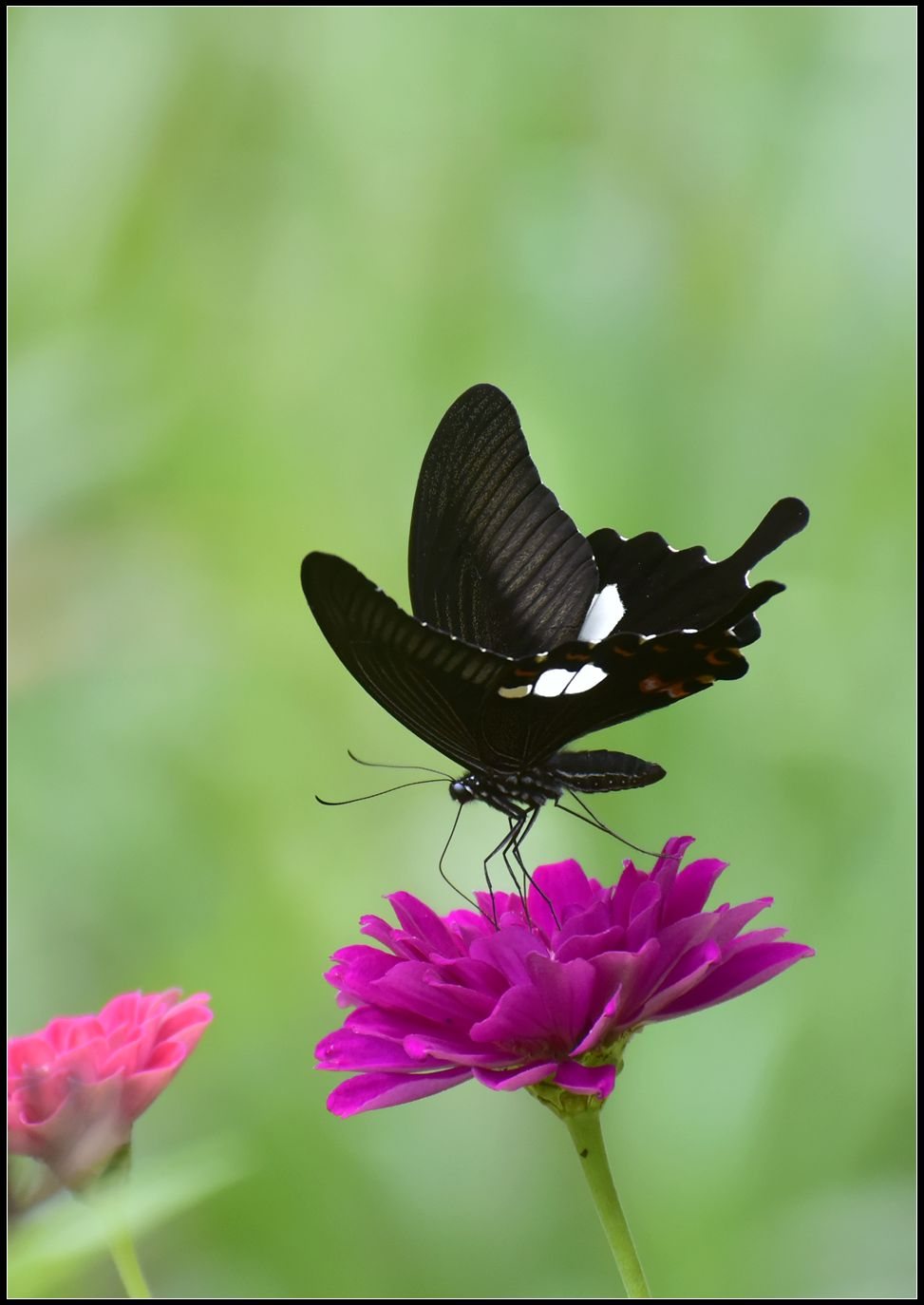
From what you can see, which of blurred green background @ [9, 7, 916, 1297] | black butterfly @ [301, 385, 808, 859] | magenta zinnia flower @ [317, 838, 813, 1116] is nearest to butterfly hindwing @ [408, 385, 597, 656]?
black butterfly @ [301, 385, 808, 859]

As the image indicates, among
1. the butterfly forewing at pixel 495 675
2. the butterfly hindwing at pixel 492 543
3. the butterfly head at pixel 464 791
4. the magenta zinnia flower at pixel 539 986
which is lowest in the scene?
the magenta zinnia flower at pixel 539 986

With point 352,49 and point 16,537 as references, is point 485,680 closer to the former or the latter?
point 16,537

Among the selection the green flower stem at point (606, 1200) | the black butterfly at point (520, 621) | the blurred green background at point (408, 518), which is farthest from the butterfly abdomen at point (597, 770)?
the blurred green background at point (408, 518)

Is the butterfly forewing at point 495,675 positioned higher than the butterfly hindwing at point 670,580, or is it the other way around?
the butterfly hindwing at point 670,580

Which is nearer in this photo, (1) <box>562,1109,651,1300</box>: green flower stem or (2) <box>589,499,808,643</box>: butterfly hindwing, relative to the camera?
(1) <box>562,1109,651,1300</box>: green flower stem

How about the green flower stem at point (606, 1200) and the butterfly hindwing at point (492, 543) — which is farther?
the butterfly hindwing at point (492, 543)

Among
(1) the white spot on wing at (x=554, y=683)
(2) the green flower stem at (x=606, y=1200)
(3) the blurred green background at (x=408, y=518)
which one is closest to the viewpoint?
(2) the green flower stem at (x=606, y=1200)

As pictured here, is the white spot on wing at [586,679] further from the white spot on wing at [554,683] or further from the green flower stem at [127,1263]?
the green flower stem at [127,1263]

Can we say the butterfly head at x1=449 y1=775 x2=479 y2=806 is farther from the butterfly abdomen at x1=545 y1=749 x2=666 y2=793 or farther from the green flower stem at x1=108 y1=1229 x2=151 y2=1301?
the green flower stem at x1=108 y1=1229 x2=151 y2=1301
